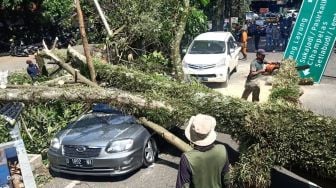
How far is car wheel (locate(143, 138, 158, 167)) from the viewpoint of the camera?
8.47 metres

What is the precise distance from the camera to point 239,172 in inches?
271

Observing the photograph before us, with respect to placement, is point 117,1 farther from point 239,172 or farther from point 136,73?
point 239,172

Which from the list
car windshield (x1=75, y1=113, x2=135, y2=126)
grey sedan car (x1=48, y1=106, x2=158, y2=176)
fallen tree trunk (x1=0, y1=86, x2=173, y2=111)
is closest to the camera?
grey sedan car (x1=48, y1=106, x2=158, y2=176)

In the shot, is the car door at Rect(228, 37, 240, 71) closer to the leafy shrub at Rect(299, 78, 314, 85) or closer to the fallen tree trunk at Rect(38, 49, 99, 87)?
the leafy shrub at Rect(299, 78, 314, 85)

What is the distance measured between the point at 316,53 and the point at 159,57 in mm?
5700

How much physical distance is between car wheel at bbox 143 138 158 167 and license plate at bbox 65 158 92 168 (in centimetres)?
114

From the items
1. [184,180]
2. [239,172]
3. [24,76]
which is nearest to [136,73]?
[239,172]

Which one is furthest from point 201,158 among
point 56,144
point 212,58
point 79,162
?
point 212,58

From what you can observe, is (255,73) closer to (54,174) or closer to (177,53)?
(177,53)

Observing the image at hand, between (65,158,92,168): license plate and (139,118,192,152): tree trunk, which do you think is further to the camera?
(139,118,192,152): tree trunk

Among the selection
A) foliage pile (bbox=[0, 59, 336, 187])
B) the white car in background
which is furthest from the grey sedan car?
the white car in background

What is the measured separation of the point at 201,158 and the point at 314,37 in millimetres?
12754

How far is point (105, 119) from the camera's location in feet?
29.8

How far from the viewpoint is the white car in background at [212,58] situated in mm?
15758
